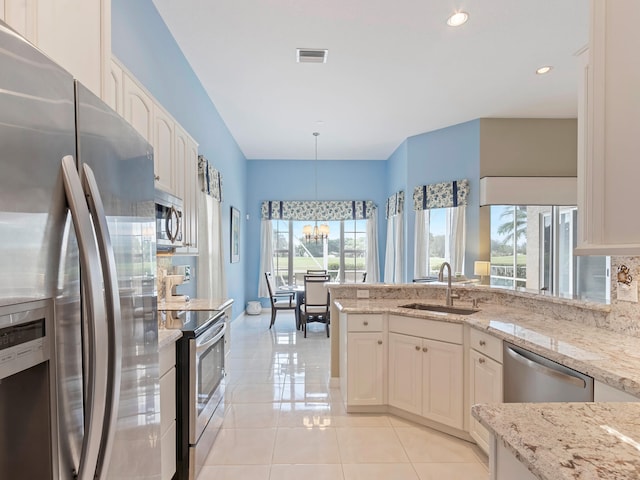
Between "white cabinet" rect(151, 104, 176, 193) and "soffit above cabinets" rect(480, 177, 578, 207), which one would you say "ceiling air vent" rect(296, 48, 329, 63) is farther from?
"soffit above cabinets" rect(480, 177, 578, 207)

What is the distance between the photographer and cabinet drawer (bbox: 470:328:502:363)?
2.06m

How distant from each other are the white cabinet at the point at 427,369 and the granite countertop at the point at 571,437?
1411 millimetres

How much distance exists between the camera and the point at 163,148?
2.36 m

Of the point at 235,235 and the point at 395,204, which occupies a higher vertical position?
the point at 395,204

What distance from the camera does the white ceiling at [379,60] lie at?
9.40 feet

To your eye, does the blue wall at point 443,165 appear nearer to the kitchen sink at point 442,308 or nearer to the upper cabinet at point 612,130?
the kitchen sink at point 442,308

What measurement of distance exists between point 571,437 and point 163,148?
2544 millimetres

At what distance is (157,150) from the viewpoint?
2.25 metres

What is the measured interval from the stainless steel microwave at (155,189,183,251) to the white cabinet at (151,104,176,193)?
105 mm

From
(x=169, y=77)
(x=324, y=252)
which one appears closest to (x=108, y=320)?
(x=169, y=77)

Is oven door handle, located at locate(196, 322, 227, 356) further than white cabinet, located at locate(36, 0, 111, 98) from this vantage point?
Yes

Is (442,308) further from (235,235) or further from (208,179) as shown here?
(235,235)

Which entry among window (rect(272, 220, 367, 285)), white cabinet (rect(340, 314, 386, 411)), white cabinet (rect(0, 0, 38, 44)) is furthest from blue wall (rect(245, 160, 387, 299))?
white cabinet (rect(0, 0, 38, 44))

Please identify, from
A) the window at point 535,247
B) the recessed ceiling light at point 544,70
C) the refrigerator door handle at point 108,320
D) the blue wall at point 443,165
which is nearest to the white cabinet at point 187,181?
the refrigerator door handle at point 108,320
